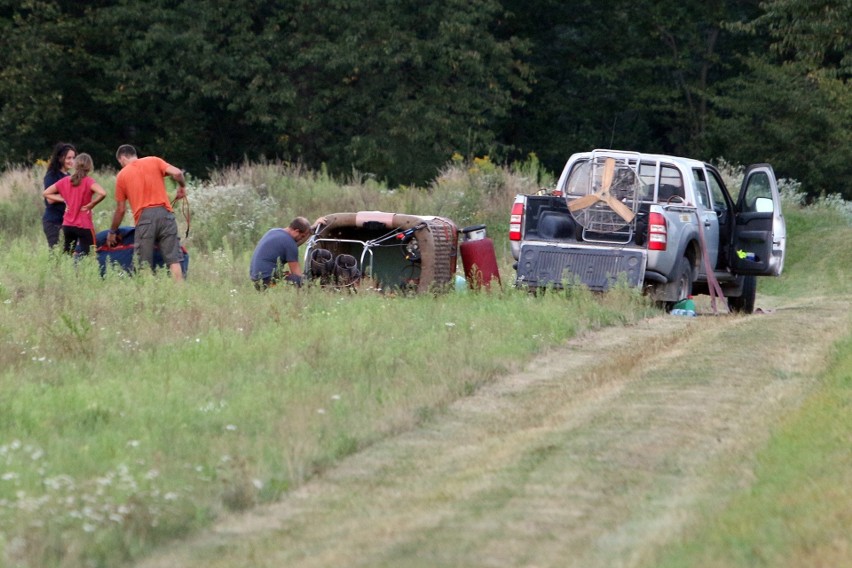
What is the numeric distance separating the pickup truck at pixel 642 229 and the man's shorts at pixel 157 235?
146 inches

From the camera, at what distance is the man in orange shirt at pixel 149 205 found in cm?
1541

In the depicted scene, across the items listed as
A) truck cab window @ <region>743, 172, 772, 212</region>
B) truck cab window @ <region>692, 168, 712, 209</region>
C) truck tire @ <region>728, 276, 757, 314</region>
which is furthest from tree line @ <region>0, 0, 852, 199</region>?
truck cab window @ <region>692, 168, 712, 209</region>

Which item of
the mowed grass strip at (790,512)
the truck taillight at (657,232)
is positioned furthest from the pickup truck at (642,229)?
the mowed grass strip at (790,512)

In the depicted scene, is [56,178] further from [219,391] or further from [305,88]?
[305,88]

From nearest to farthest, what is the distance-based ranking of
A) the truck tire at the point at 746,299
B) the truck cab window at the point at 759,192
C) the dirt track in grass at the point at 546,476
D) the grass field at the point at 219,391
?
1. the dirt track in grass at the point at 546,476
2. the grass field at the point at 219,391
3. the truck cab window at the point at 759,192
4. the truck tire at the point at 746,299

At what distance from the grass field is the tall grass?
2 cm

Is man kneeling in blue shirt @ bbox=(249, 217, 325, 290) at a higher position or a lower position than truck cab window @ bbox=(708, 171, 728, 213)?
lower

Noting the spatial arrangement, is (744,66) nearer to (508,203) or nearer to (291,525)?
(508,203)

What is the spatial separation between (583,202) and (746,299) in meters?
3.47

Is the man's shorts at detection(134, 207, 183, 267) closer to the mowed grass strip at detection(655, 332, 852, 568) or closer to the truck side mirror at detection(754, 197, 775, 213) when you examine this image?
the truck side mirror at detection(754, 197, 775, 213)

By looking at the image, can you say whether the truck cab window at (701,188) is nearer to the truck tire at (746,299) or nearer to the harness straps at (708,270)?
the harness straps at (708,270)

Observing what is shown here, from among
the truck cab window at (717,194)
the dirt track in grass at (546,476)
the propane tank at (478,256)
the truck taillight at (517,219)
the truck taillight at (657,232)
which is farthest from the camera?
the truck cab window at (717,194)

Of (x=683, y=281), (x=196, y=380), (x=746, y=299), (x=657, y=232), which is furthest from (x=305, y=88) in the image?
(x=196, y=380)

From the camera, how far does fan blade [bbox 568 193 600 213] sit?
15461 millimetres
